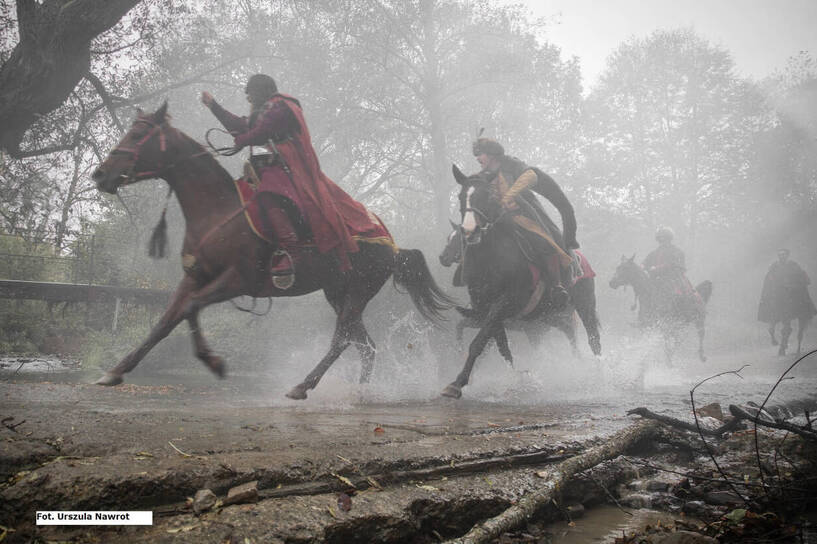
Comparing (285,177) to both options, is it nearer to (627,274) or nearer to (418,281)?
(418,281)

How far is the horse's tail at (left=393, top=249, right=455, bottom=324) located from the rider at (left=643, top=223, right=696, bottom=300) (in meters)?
7.50

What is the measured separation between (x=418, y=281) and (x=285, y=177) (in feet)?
7.02

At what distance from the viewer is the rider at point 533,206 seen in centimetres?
648

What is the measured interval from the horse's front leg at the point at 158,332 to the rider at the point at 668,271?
1056cm

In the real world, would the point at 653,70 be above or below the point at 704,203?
above

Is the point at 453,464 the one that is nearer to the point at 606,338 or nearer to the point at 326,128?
the point at 326,128

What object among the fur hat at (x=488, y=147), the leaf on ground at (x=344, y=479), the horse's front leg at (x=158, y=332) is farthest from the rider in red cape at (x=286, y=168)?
the leaf on ground at (x=344, y=479)

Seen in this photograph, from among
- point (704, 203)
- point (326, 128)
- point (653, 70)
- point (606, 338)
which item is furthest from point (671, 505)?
point (653, 70)

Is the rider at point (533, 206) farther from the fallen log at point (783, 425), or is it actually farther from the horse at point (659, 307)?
the horse at point (659, 307)

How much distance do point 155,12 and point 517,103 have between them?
10553 millimetres

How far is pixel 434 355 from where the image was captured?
1023 cm

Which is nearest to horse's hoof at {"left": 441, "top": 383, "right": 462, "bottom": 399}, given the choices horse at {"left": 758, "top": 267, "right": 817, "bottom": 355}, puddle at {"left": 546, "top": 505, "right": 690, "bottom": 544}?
puddle at {"left": 546, "top": 505, "right": 690, "bottom": 544}

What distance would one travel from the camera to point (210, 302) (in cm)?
445

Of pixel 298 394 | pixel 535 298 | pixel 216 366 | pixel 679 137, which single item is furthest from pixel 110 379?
pixel 679 137
